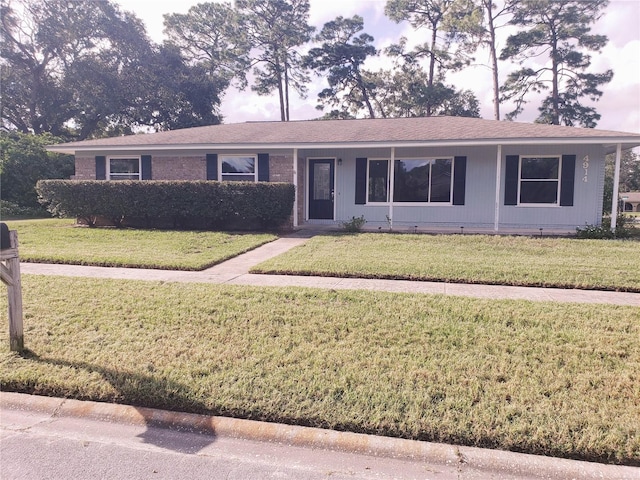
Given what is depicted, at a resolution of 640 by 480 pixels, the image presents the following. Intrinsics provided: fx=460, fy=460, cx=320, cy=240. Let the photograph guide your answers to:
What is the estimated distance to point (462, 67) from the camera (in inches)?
1202

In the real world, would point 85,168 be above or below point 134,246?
above

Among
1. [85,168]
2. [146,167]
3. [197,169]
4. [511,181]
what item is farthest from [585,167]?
[85,168]

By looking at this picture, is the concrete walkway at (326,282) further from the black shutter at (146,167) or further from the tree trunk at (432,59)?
the tree trunk at (432,59)

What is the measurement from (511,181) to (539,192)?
867 mm

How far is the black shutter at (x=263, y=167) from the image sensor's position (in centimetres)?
1450

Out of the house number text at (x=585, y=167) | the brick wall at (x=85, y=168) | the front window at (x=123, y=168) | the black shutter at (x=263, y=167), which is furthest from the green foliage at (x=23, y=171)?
the house number text at (x=585, y=167)

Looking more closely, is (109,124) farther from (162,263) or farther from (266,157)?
(162,263)

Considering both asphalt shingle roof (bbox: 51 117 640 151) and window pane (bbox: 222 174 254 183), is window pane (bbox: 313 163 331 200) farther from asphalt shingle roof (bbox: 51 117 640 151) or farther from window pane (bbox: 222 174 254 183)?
window pane (bbox: 222 174 254 183)

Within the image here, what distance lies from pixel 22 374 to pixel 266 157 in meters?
11.2

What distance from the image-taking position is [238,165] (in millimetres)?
14883

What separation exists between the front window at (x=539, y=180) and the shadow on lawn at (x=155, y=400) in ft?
40.9

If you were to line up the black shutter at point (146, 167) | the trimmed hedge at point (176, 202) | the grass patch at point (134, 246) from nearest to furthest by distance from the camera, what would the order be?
the grass patch at point (134, 246)
the trimmed hedge at point (176, 202)
the black shutter at point (146, 167)

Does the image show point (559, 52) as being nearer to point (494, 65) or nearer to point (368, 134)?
point (494, 65)

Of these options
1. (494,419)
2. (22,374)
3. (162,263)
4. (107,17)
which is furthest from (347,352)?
(107,17)
